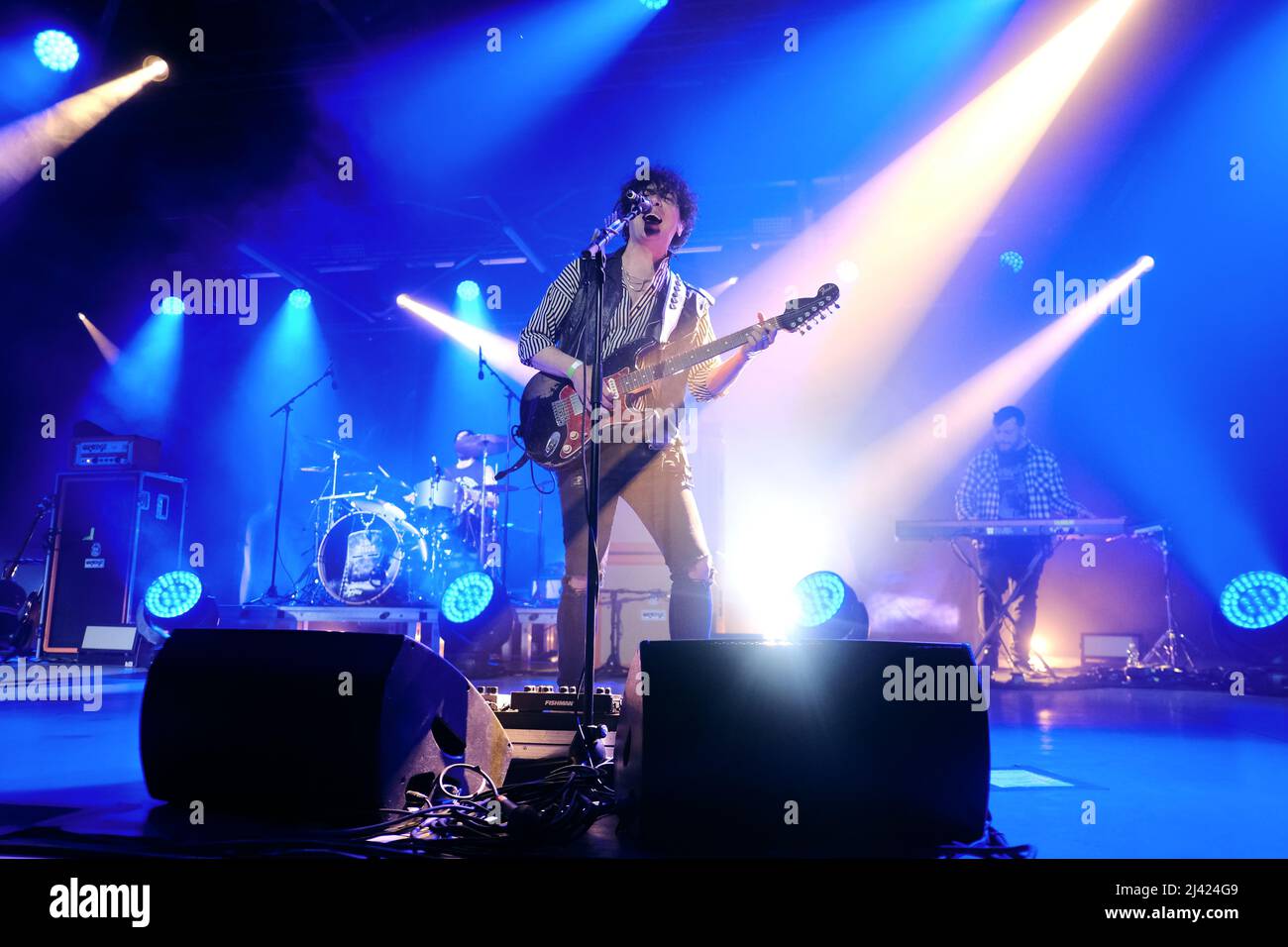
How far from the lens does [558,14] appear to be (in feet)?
21.0

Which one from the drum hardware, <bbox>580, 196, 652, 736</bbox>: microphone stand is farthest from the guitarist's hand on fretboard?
the drum hardware

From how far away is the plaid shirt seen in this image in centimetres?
702

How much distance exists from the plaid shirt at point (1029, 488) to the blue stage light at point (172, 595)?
696 centimetres

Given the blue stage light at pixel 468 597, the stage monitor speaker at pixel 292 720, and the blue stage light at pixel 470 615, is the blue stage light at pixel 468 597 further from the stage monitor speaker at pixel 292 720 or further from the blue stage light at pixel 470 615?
the stage monitor speaker at pixel 292 720

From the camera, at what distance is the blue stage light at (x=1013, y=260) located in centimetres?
970

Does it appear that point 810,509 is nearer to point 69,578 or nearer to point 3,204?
point 69,578

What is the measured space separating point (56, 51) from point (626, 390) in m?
5.94

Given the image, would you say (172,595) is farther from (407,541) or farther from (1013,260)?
(1013,260)

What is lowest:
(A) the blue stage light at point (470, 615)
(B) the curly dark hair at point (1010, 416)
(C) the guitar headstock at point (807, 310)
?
(A) the blue stage light at point (470, 615)

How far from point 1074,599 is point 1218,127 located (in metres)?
4.50

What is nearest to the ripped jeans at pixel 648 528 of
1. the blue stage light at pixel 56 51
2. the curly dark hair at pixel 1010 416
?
the curly dark hair at pixel 1010 416

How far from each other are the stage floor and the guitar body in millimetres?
1832

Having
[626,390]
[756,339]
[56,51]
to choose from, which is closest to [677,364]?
[626,390]
